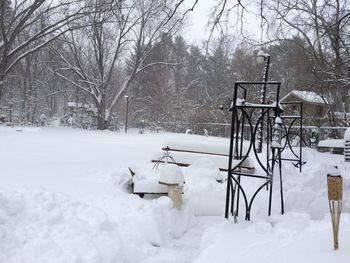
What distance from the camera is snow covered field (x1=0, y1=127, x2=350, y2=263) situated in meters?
3.68

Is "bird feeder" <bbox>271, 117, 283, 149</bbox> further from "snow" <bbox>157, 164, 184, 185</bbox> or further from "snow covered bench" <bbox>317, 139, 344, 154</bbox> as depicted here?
"snow covered bench" <bbox>317, 139, 344, 154</bbox>

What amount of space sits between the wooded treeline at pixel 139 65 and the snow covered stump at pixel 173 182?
379 inches

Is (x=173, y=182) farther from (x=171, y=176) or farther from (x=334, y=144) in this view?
(x=334, y=144)

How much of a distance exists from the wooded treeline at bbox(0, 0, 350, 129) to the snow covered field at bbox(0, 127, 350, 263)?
9.38 m

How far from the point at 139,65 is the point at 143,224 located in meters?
24.9

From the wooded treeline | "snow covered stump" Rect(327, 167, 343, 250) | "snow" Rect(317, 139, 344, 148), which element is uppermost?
the wooded treeline

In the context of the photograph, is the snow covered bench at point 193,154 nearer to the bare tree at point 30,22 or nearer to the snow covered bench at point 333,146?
the snow covered bench at point 333,146

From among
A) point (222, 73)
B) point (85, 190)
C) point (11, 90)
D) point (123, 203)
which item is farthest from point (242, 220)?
point (11, 90)

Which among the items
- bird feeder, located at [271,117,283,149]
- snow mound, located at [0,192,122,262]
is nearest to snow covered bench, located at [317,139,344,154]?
bird feeder, located at [271,117,283,149]

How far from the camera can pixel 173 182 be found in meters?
5.69

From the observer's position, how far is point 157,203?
5418mm

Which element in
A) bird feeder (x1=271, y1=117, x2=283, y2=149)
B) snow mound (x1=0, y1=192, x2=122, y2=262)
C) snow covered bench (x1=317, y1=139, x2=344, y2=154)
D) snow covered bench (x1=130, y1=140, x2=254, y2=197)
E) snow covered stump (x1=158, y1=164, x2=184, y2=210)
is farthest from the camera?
snow covered bench (x1=317, y1=139, x2=344, y2=154)

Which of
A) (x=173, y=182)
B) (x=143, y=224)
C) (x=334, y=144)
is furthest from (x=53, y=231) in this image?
(x=334, y=144)

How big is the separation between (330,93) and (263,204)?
13776 mm
